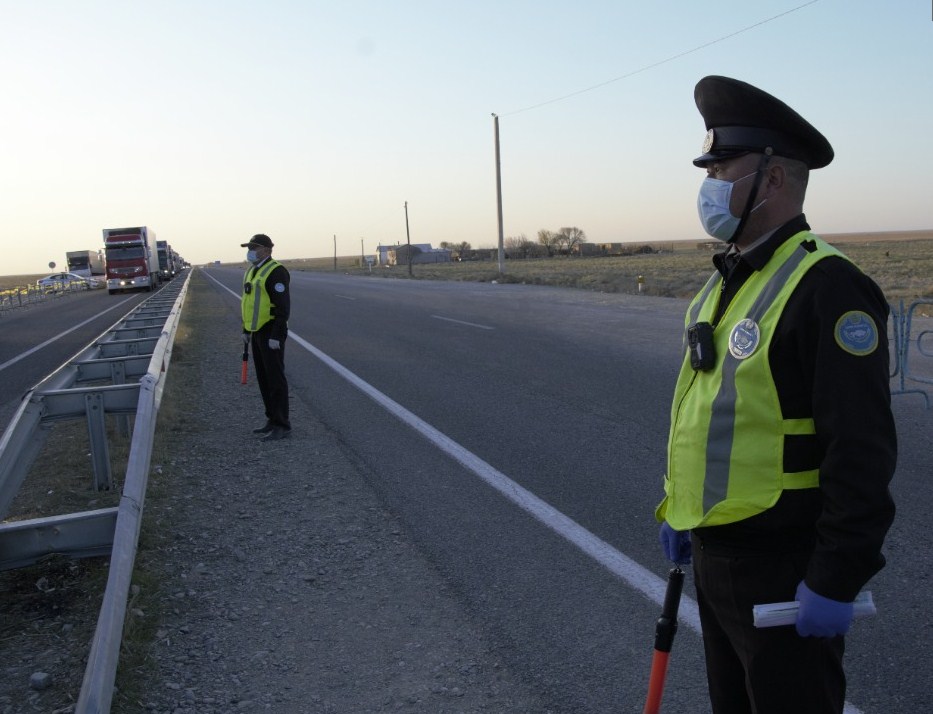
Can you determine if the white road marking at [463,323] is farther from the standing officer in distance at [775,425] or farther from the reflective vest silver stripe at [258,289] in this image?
the standing officer in distance at [775,425]

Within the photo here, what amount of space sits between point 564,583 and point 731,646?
7.22ft

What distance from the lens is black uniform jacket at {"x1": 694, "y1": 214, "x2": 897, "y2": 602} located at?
5.52ft

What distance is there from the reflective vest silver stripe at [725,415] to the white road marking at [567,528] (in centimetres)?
161

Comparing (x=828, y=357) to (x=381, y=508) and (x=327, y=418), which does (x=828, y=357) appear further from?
(x=327, y=418)

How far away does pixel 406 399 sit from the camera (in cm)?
922

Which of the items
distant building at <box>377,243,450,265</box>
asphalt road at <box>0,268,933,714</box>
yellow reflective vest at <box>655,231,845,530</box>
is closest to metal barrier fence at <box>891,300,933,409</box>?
asphalt road at <box>0,268,933,714</box>

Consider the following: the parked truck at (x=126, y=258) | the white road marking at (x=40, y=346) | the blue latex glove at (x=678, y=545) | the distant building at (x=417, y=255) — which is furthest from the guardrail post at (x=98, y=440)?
the distant building at (x=417, y=255)

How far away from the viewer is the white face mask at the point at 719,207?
2012 millimetres

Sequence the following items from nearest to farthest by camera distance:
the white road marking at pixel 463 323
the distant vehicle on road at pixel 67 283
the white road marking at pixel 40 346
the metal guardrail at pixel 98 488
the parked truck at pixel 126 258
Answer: the metal guardrail at pixel 98 488 → the white road marking at pixel 40 346 → the white road marking at pixel 463 323 → the parked truck at pixel 126 258 → the distant vehicle on road at pixel 67 283

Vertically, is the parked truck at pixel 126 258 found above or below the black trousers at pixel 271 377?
above

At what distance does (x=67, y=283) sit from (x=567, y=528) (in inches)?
2333

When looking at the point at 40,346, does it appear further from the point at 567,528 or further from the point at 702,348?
the point at 702,348

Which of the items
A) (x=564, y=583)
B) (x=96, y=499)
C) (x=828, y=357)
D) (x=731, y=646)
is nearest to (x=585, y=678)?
(x=564, y=583)

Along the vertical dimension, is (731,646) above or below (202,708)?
above
